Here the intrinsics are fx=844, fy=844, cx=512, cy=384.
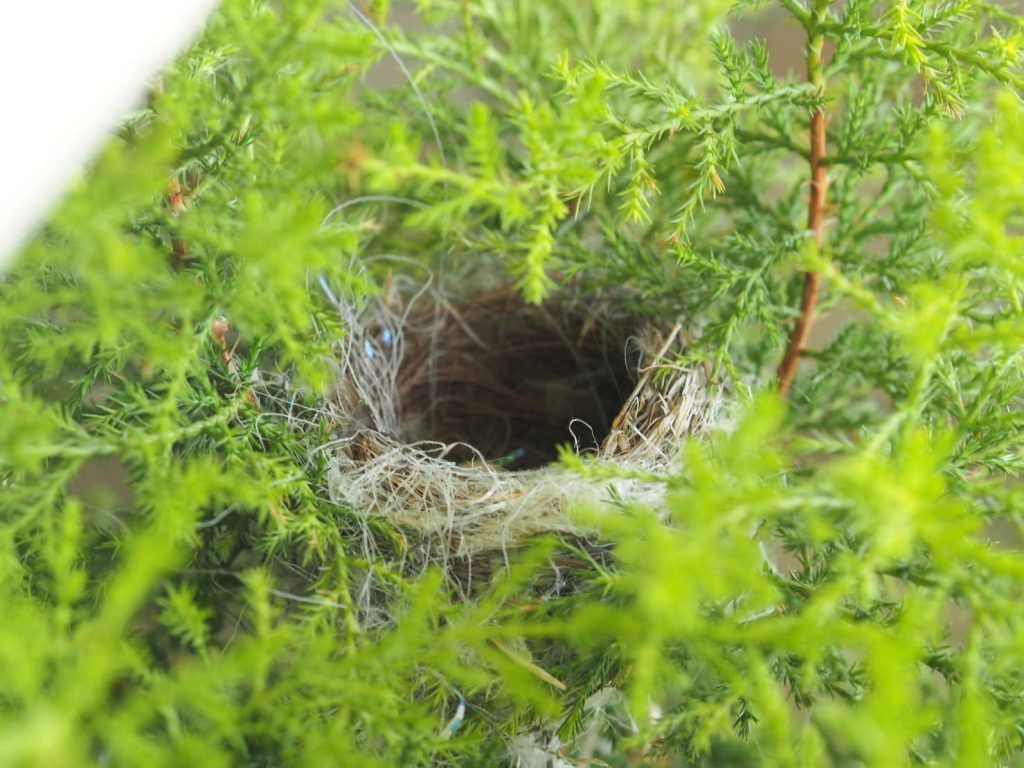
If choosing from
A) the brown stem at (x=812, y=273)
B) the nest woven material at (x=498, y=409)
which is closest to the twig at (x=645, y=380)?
the nest woven material at (x=498, y=409)

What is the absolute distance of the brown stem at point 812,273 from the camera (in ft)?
2.55

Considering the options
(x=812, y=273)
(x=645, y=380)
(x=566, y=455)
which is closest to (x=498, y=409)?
(x=645, y=380)

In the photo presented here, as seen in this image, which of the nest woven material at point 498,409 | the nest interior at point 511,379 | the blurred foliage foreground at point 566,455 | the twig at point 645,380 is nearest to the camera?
the blurred foliage foreground at point 566,455

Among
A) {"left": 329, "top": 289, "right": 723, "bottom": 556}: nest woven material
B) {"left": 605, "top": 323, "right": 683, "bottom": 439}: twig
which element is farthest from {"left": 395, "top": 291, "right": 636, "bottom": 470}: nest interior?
{"left": 605, "top": 323, "right": 683, "bottom": 439}: twig

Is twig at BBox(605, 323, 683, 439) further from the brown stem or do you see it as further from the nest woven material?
the brown stem

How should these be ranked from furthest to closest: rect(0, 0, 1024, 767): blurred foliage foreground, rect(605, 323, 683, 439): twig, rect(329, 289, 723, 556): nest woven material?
rect(605, 323, 683, 439): twig → rect(329, 289, 723, 556): nest woven material → rect(0, 0, 1024, 767): blurred foliage foreground

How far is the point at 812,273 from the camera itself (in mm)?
808

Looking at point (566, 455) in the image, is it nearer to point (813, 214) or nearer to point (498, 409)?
point (813, 214)

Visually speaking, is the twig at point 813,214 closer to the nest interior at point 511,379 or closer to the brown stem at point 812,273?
the brown stem at point 812,273

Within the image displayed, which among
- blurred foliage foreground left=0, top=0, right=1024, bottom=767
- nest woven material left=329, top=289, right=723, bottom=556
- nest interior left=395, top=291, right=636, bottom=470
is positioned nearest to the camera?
blurred foliage foreground left=0, top=0, right=1024, bottom=767

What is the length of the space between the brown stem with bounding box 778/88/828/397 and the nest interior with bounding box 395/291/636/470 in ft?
0.60

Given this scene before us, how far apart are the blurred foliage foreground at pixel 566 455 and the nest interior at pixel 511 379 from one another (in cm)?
9

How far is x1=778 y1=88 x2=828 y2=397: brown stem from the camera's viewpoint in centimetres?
78

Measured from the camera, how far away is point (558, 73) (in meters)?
0.67
